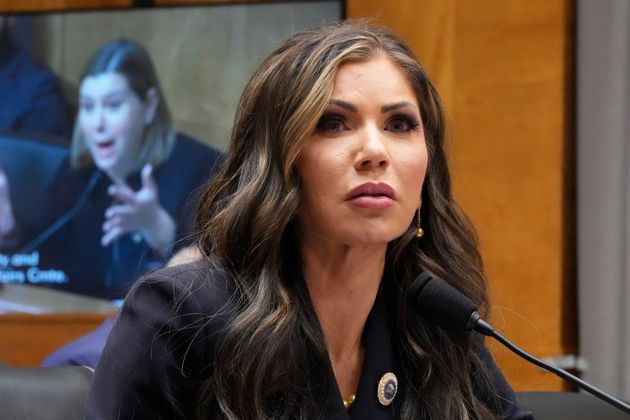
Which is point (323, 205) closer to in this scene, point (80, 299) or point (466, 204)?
point (466, 204)

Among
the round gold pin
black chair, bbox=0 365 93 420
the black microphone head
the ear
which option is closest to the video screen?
the ear

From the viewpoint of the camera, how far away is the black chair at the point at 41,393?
1706 millimetres

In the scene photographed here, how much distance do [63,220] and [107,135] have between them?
14.3 inches

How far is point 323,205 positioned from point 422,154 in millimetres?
Answer: 195

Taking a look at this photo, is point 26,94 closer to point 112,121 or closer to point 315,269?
point 112,121

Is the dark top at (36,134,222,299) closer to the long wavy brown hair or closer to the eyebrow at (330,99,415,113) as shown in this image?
the long wavy brown hair

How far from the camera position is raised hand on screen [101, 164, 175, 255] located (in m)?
3.96

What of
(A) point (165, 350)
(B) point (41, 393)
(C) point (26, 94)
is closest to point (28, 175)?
(C) point (26, 94)

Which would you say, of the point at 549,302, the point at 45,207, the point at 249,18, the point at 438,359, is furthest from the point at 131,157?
the point at 438,359

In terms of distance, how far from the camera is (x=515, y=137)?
3760 millimetres

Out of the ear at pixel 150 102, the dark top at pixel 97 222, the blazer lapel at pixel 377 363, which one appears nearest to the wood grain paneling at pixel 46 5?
the ear at pixel 150 102

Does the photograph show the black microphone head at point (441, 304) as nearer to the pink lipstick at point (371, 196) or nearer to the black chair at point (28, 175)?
the pink lipstick at point (371, 196)

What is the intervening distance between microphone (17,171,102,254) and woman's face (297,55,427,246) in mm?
2403

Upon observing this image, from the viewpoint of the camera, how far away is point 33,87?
4.03 meters
